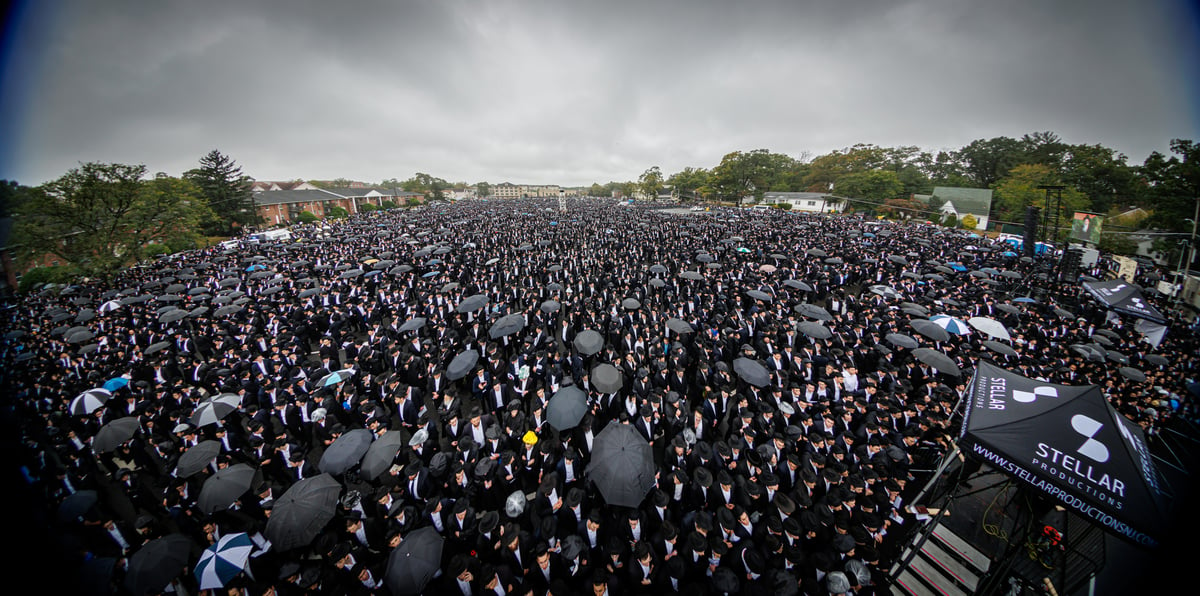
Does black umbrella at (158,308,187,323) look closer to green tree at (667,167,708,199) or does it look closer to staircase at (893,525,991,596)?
staircase at (893,525,991,596)

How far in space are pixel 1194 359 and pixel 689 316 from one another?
1269cm

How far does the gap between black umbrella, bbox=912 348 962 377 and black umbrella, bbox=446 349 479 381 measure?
9.32 m

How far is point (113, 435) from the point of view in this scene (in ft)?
18.7

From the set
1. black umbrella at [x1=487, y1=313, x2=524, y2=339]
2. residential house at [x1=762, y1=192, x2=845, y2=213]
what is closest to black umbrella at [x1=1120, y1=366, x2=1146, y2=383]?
black umbrella at [x1=487, y1=313, x2=524, y2=339]

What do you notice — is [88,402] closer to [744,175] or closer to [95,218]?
[95,218]

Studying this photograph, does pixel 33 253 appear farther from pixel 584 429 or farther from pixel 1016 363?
pixel 1016 363

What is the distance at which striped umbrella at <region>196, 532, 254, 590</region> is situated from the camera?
390 centimetres

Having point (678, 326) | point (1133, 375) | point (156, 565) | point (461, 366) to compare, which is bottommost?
point (1133, 375)

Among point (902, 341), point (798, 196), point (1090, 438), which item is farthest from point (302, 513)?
point (798, 196)

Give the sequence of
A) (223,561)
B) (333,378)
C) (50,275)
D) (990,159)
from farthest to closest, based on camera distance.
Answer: (990,159)
(50,275)
(333,378)
(223,561)

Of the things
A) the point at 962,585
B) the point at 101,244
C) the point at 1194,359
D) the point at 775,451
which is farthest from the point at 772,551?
the point at 101,244

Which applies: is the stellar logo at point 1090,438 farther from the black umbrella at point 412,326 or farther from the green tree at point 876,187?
the green tree at point 876,187

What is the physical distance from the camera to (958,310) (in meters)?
11.6

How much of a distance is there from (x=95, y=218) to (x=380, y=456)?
989 inches
